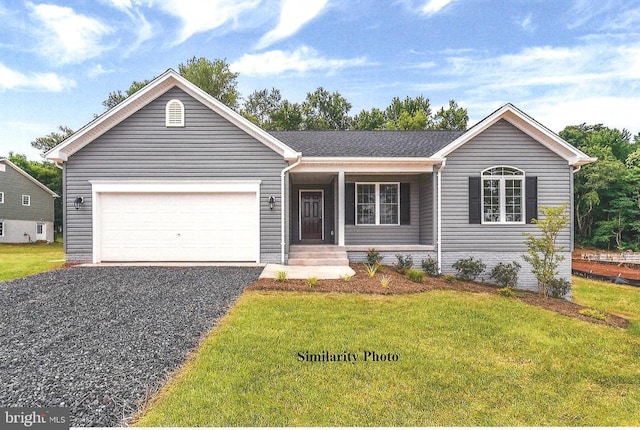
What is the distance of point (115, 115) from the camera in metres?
9.47

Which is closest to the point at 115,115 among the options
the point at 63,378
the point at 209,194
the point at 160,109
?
the point at 160,109

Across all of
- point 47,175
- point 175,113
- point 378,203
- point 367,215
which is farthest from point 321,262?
point 47,175

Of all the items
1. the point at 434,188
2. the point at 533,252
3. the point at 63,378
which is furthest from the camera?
the point at 434,188

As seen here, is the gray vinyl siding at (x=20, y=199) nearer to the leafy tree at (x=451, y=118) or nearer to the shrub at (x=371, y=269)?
the shrub at (x=371, y=269)

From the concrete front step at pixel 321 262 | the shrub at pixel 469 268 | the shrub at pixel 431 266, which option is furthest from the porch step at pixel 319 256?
the shrub at pixel 469 268

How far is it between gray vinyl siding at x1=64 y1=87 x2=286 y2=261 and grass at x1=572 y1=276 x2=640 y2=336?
9.59 meters

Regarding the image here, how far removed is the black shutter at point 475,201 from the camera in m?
10.2

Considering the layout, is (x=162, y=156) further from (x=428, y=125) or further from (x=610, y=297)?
(x=428, y=125)

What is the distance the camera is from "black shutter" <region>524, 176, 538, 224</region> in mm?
10070

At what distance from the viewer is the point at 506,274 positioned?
9938 millimetres

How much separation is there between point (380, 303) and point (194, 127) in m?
7.17

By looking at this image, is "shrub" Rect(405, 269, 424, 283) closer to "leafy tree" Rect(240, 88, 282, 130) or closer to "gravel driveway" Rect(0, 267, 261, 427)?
"gravel driveway" Rect(0, 267, 261, 427)

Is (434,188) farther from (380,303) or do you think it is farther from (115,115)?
(115,115)

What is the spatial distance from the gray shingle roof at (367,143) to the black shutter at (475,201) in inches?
58.8
